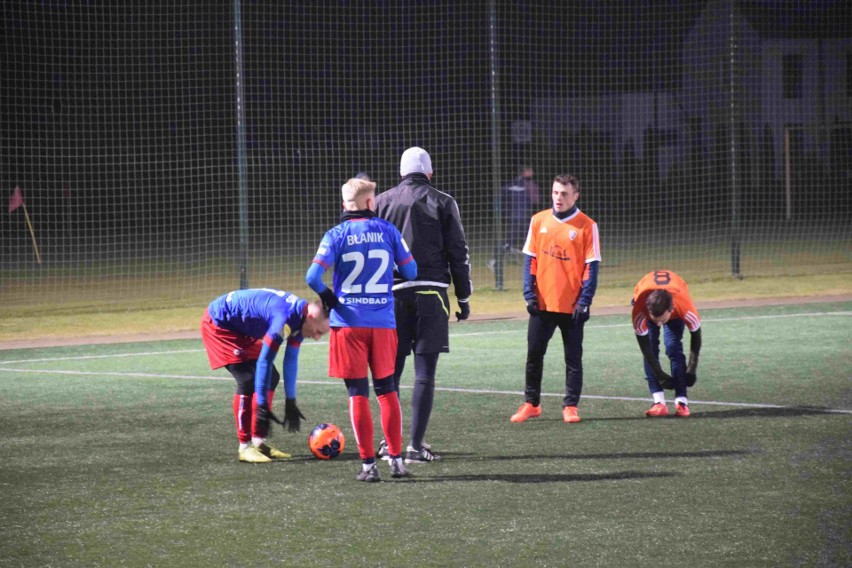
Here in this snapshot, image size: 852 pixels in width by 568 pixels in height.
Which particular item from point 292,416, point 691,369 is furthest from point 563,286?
point 292,416

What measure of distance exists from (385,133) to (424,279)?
20.6 meters

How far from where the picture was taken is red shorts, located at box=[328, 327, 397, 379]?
7070mm

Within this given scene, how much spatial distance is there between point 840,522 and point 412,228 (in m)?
3.06

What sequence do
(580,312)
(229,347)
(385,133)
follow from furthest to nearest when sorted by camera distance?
(385,133), (580,312), (229,347)

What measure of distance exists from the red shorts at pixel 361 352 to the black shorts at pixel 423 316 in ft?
1.63

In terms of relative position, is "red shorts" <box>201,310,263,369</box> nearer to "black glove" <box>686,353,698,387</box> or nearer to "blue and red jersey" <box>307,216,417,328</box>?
"blue and red jersey" <box>307,216,417,328</box>

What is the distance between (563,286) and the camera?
29.8 feet

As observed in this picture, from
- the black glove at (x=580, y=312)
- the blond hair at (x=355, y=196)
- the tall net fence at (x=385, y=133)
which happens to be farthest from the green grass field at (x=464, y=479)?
the tall net fence at (x=385, y=133)

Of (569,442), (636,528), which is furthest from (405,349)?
(636,528)

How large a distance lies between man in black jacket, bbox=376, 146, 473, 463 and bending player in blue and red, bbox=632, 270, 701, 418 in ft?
5.96

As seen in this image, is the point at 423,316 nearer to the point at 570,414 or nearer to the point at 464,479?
the point at 464,479

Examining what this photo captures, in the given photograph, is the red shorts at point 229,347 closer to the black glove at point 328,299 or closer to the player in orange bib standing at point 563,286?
the black glove at point 328,299

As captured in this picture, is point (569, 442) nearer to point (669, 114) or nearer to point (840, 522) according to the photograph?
point (840, 522)

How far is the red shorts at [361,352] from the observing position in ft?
23.2
